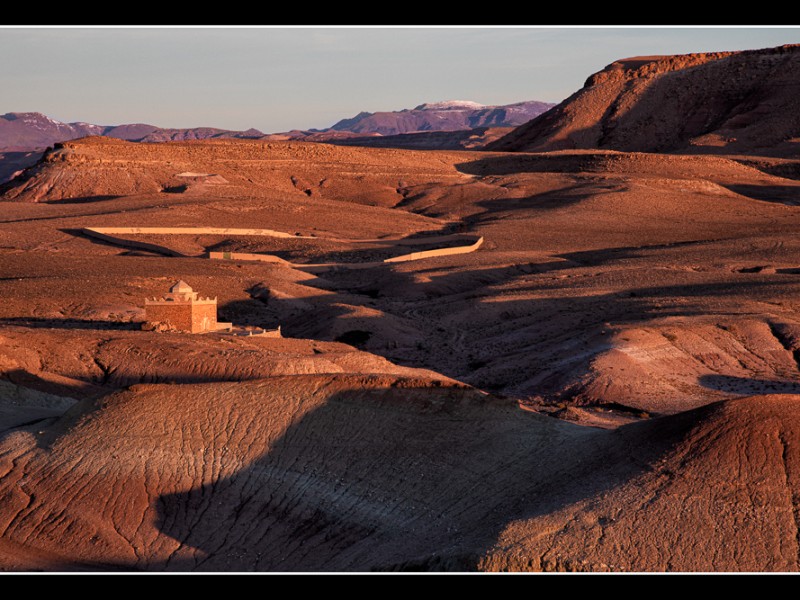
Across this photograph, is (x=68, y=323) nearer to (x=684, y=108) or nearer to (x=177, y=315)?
(x=177, y=315)

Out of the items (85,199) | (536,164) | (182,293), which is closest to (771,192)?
(536,164)

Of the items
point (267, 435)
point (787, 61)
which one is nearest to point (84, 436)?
point (267, 435)

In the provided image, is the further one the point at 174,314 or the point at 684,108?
the point at 684,108

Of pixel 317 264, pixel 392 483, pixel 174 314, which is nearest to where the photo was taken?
pixel 392 483

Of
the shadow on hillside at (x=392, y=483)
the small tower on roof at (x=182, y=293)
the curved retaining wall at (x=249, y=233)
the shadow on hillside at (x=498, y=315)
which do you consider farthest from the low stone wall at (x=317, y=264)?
the shadow on hillside at (x=392, y=483)

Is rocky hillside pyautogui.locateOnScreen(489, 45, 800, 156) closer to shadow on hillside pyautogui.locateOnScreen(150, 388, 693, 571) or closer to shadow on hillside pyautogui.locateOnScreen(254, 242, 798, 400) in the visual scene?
shadow on hillside pyautogui.locateOnScreen(254, 242, 798, 400)

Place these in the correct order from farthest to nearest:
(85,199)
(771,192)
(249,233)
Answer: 1. (771,192)
2. (85,199)
3. (249,233)
